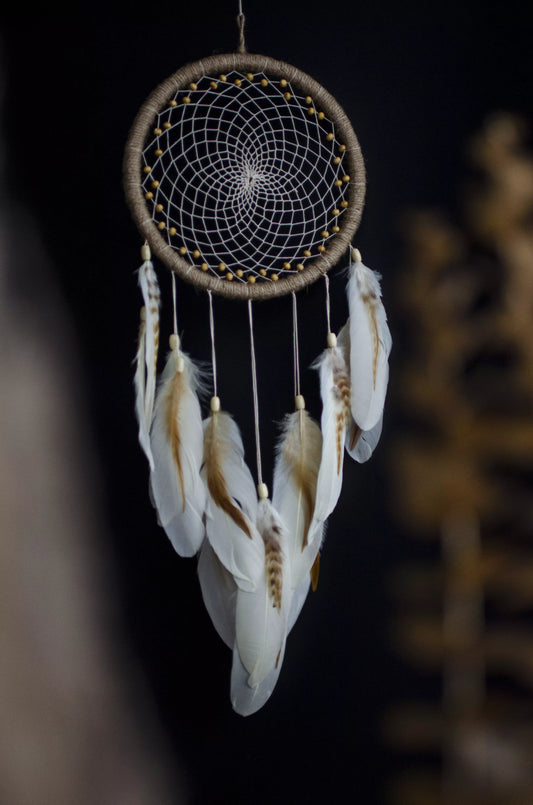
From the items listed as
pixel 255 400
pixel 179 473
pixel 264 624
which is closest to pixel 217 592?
pixel 264 624

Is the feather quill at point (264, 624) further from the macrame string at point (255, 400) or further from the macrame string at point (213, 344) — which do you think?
the macrame string at point (213, 344)

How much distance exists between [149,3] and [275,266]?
492mm

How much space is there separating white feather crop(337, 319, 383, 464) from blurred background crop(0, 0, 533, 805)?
0.05 meters

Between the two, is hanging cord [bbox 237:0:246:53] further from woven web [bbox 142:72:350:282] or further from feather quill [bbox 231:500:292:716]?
feather quill [bbox 231:500:292:716]

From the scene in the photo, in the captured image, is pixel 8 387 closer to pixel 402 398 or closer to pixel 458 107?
pixel 402 398

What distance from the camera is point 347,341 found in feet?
4.13

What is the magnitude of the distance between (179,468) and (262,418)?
0.67 feet

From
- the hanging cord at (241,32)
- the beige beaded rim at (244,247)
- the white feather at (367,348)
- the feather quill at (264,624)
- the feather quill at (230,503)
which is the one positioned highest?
the hanging cord at (241,32)

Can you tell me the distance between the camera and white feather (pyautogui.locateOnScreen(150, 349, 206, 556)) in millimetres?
1150

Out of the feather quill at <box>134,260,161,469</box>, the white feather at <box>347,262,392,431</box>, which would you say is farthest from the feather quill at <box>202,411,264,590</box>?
the white feather at <box>347,262,392,431</box>

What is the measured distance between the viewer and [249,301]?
4.04ft

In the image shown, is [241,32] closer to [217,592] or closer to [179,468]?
[179,468]

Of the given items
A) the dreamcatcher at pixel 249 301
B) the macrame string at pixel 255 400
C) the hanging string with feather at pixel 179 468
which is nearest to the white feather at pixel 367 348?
the dreamcatcher at pixel 249 301

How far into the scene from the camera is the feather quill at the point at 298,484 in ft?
3.95
